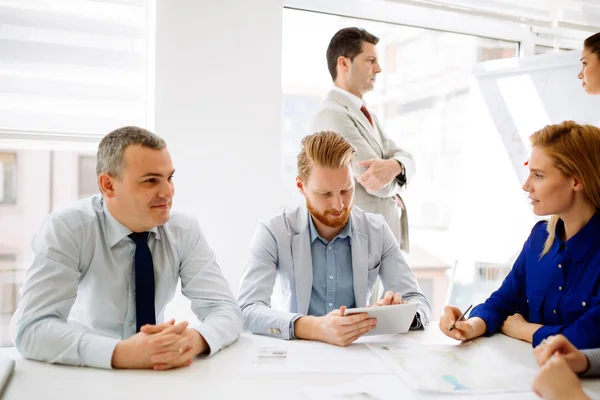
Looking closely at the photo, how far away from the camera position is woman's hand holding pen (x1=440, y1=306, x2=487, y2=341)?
167cm

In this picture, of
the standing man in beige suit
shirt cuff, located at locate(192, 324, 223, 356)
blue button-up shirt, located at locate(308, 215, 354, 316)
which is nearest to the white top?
the standing man in beige suit

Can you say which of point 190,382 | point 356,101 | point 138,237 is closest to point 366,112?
point 356,101

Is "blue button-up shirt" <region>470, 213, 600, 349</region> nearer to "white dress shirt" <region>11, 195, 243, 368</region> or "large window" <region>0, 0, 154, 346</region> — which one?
"white dress shirt" <region>11, 195, 243, 368</region>

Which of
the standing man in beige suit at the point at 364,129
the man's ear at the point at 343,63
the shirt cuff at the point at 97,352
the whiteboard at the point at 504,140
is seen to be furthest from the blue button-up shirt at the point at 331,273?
the whiteboard at the point at 504,140

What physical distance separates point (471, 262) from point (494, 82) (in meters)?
1.24

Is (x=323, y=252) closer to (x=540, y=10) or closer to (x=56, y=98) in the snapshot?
(x=56, y=98)

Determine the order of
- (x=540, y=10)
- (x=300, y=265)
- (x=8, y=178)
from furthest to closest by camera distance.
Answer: (x=540, y=10) → (x=8, y=178) → (x=300, y=265)

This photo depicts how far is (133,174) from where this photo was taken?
5.66 ft

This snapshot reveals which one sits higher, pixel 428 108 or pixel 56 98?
pixel 428 108

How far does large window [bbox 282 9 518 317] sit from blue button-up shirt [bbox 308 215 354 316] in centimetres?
168

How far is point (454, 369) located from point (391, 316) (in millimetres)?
288

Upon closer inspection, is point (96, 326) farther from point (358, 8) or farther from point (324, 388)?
point (358, 8)

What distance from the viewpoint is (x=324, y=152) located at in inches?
80.3

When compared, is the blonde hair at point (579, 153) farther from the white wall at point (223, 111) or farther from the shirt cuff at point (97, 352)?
the white wall at point (223, 111)
